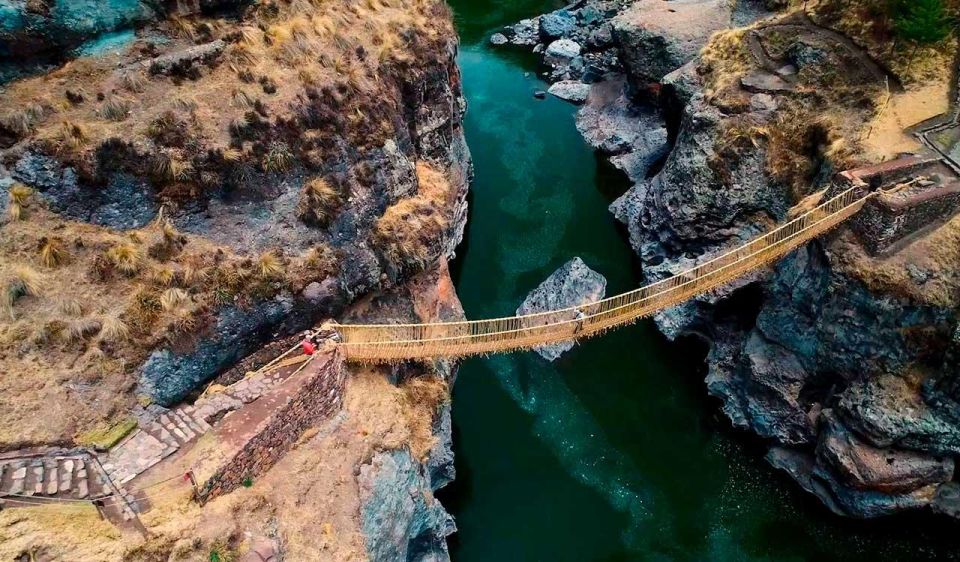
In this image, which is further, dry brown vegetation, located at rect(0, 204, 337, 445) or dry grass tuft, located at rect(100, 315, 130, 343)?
dry grass tuft, located at rect(100, 315, 130, 343)

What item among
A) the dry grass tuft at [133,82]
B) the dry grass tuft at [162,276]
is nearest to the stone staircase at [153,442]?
the dry grass tuft at [162,276]

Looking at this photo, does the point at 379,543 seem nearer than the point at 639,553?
Yes

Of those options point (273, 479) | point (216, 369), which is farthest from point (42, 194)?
point (273, 479)

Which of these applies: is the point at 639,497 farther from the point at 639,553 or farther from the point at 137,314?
the point at 137,314

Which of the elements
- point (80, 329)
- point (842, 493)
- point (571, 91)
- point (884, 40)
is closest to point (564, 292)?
point (842, 493)

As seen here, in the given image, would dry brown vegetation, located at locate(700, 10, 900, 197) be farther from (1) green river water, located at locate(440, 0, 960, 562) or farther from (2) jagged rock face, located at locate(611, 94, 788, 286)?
(1) green river water, located at locate(440, 0, 960, 562)

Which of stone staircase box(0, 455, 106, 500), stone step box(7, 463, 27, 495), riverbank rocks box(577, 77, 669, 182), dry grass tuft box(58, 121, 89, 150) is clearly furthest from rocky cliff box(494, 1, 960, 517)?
stone step box(7, 463, 27, 495)
